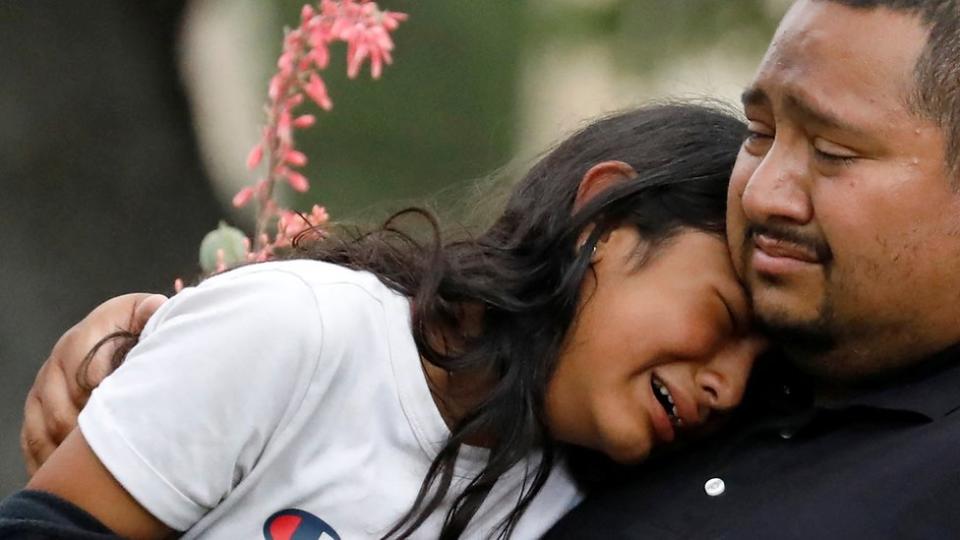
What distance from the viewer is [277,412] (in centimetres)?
163

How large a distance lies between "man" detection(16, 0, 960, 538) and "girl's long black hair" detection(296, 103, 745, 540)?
0.12m

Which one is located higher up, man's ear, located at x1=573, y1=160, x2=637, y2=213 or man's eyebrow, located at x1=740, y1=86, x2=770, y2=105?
man's eyebrow, located at x1=740, y1=86, x2=770, y2=105

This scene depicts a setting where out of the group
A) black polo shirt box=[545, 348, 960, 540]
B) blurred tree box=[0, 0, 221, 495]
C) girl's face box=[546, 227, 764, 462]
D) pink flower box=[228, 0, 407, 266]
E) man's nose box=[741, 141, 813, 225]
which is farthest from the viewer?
blurred tree box=[0, 0, 221, 495]

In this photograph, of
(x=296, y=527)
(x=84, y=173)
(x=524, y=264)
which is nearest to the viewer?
(x=296, y=527)

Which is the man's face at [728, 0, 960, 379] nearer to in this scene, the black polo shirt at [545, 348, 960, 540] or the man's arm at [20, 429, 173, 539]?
the black polo shirt at [545, 348, 960, 540]

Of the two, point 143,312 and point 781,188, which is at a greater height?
point 781,188

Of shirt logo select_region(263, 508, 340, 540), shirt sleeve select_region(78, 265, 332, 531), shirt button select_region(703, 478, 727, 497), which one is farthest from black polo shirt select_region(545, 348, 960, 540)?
shirt sleeve select_region(78, 265, 332, 531)

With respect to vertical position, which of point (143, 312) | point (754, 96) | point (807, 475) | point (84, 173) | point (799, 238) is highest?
point (754, 96)

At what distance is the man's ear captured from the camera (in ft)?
6.05

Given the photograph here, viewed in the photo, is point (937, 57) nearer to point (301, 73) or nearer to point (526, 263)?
point (526, 263)

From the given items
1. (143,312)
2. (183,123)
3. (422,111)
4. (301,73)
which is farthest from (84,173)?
(143,312)

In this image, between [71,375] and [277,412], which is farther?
[71,375]

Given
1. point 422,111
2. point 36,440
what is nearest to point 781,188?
point 36,440

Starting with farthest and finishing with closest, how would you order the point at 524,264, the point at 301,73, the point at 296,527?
the point at 301,73, the point at 524,264, the point at 296,527
